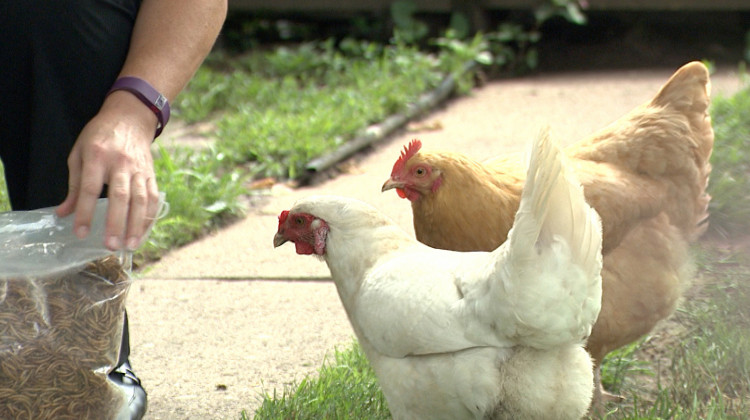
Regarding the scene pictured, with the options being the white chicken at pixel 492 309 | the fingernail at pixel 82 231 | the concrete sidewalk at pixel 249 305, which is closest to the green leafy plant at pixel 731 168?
the concrete sidewalk at pixel 249 305

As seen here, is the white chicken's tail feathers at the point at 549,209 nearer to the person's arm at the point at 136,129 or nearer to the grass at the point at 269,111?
the person's arm at the point at 136,129

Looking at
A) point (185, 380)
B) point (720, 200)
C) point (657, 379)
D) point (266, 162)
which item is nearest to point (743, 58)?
point (720, 200)

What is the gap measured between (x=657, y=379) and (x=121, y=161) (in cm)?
193

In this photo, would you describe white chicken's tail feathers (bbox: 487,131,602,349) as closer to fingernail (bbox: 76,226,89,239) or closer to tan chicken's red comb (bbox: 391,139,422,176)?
A: tan chicken's red comb (bbox: 391,139,422,176)

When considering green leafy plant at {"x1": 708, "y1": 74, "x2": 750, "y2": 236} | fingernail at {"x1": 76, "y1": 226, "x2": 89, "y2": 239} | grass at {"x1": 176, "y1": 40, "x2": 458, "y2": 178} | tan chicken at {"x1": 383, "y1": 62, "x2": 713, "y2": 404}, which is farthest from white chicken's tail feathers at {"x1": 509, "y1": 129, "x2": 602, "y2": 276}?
grass at {"x1": 176, "y1": 40, "x2": 458, "y2": 178}

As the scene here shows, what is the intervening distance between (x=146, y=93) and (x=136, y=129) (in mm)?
Result: 135

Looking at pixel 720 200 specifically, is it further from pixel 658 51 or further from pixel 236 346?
pixel 658 51

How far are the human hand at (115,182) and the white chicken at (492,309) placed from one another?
61 cm

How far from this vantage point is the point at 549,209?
2.22m

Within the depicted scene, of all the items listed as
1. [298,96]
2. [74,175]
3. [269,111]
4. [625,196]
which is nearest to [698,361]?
[625,196]

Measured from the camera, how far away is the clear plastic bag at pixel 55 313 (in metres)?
2.30

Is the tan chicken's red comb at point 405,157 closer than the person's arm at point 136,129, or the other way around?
the person's arm at point 136,129

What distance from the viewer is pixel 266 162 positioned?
554 centimetres

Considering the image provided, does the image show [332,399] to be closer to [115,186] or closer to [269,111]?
[115,186]
